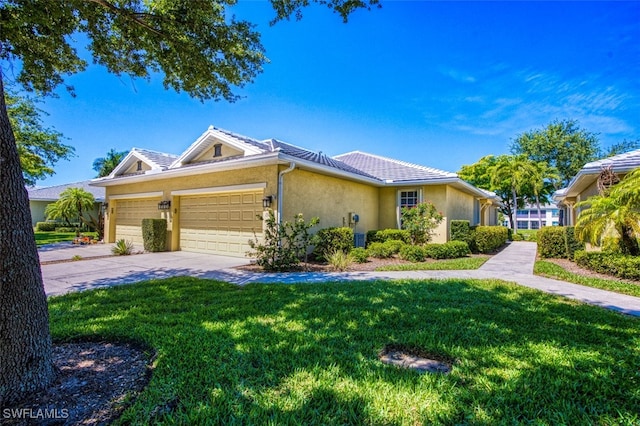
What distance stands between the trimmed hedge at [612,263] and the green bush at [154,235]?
49.6 ft

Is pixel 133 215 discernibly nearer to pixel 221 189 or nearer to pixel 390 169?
pixel 221 189

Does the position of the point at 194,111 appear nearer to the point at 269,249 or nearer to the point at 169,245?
the point at 169,245

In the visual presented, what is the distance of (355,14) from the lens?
6.05 m

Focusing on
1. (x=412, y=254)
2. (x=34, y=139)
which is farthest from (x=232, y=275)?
(x=34, y=139)

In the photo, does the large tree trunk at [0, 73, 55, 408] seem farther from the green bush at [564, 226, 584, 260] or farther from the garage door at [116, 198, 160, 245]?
the green bush at [564, 226, 584, 260]

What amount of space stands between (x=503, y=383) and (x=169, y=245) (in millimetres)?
13370

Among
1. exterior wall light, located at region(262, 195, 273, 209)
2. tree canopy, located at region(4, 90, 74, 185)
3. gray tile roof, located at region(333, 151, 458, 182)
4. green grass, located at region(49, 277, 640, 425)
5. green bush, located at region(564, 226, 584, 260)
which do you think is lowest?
green grass, located at region(49, 277, 640, 425)

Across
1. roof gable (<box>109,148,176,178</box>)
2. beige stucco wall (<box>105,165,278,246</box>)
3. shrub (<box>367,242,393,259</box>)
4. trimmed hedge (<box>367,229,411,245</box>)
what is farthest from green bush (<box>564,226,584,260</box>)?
roof gable (<box>109,148,176,178</box>)

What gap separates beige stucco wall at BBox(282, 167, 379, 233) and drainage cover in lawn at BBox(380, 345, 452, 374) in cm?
716

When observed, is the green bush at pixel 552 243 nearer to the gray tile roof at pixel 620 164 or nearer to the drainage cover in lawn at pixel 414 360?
the gray tile roof at pixel 620 164

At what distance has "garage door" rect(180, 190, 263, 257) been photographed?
11.0 m

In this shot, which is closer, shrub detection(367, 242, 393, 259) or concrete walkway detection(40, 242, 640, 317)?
concrete walkway detection(40, 242, 640, 317)

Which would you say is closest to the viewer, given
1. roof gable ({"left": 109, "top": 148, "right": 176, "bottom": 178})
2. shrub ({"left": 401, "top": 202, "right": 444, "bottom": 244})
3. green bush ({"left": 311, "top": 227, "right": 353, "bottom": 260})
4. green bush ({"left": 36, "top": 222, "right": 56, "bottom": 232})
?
green bush ({"left": 311, "top": 227, "right": 353, "bottom": 260})

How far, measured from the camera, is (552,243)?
38.7ft
